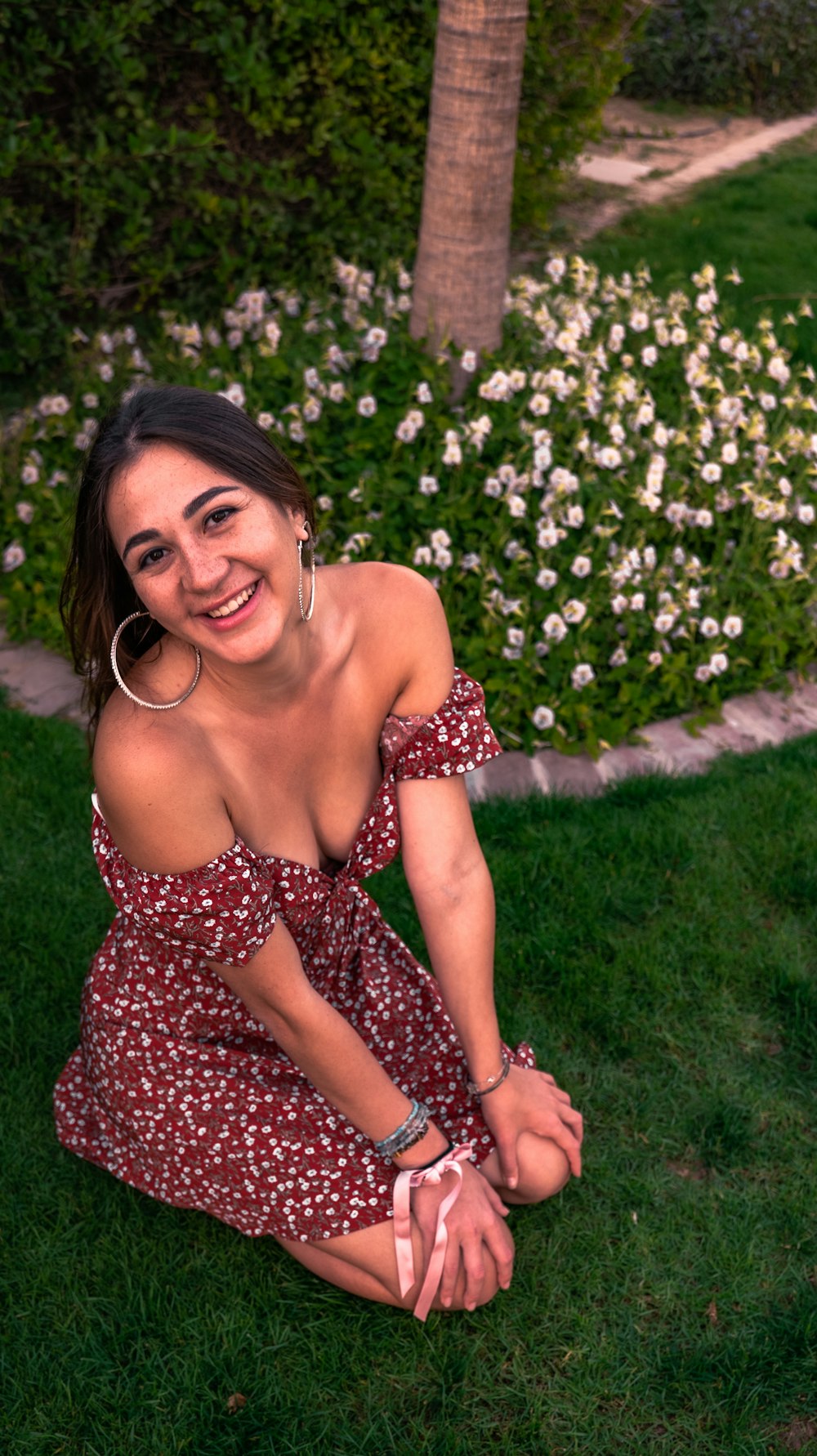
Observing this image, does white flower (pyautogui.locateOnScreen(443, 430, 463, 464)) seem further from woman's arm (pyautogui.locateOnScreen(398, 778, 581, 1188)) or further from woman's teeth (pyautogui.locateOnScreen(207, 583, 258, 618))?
woman's teeth (pyautogui.locateOnScreen(207, 583, 258, 618))

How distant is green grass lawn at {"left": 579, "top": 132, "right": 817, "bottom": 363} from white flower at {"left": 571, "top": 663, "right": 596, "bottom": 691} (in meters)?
3.20

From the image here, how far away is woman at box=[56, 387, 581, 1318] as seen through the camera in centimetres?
203

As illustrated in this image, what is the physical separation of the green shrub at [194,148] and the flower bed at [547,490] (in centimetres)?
48

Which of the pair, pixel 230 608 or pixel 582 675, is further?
pixel 582 675

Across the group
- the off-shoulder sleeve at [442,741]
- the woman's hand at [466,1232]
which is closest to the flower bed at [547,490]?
the off-shoulder sleeve at [442,741]

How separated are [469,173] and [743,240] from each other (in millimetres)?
4320

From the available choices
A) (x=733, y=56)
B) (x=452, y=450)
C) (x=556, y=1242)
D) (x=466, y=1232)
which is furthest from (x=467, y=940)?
(x=733, y=56)

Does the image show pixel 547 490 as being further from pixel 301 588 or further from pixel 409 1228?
pixel 409 1228

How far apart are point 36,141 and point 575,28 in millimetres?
3218

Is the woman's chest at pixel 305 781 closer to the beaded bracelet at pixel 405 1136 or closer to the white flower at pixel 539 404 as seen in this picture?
the beaded bracelet at pixel 405 1136

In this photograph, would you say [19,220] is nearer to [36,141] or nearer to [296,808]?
[36,141]

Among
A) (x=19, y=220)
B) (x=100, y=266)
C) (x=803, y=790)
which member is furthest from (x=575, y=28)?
(x=803, y=790)

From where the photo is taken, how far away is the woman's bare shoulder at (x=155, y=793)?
6.65 feet

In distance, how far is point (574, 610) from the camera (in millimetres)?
3934
